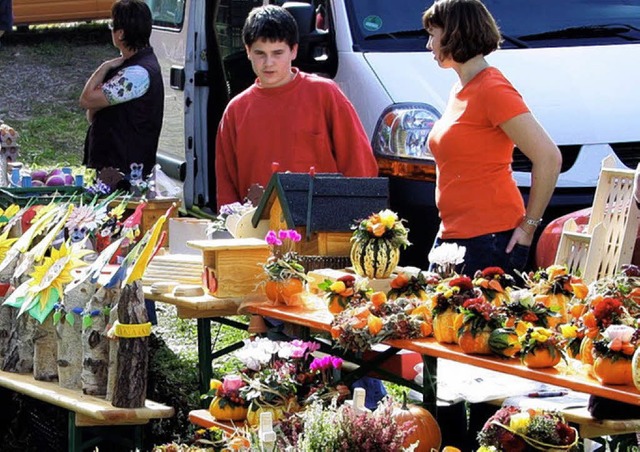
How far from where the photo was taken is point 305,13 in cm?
704

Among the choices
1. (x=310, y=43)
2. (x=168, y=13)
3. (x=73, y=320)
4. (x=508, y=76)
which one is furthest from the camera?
(x=168, y=13)

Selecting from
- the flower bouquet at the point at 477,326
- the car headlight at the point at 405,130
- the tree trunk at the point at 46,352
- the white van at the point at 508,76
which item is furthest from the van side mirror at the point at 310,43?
the flower bouquet at the point at 477,326

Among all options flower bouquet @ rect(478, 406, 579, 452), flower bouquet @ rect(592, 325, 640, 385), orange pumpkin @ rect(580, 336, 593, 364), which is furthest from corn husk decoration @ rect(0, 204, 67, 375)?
flower bouquet @ rect(592, 325, 640, 385)

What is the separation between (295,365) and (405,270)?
2.01 ft

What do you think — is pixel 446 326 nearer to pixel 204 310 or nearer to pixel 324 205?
pixel 324 205

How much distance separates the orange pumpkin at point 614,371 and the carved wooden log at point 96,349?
1.90 metres

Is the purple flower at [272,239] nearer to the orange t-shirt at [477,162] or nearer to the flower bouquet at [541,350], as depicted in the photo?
the orange t-shirt at [477,162]

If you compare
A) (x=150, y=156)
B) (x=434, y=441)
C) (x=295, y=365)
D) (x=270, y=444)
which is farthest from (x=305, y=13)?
(x=270, y=444)

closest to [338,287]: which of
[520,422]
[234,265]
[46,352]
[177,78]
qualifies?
[234,265]

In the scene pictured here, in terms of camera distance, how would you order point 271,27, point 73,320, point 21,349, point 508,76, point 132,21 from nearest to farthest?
1. point 73,320
2. point 21,349
3. point 271,27
4. point 508,76
5. point 132,21

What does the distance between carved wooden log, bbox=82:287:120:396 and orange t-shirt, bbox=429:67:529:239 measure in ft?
4.28

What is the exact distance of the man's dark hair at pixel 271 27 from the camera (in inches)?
219

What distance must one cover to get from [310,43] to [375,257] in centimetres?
266

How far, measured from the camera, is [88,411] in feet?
15.4
